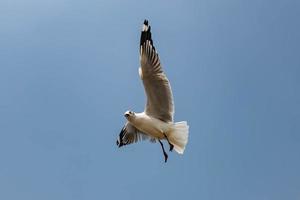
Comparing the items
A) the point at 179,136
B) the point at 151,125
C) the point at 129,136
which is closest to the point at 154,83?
the point at 151,125

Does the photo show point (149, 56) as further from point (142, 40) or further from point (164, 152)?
point (164, 152)

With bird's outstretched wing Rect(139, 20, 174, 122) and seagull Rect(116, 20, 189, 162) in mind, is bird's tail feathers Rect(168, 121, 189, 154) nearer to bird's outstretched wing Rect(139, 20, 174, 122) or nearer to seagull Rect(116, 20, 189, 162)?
seagull Rect(116, 20, 189, 162)

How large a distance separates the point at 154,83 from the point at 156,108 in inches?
24.6

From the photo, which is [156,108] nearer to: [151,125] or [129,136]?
[151,125]

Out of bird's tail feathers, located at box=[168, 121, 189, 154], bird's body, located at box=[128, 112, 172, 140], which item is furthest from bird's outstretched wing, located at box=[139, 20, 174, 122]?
bird's tail feathers, located at box=[168, 121, 189, 154]

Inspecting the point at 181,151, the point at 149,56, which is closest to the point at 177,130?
the point at 181,151

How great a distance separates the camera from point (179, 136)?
17844 millimetres

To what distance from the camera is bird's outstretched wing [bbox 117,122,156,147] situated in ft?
63.4

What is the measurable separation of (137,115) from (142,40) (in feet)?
5.38

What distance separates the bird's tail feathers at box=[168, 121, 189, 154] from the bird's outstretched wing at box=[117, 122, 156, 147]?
135 cm

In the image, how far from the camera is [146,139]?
19328 mm

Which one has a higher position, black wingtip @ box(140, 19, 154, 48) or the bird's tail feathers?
black wingtip @ box(140, 19, 154, 48)

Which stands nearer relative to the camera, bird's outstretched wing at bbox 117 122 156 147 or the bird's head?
the bird's head

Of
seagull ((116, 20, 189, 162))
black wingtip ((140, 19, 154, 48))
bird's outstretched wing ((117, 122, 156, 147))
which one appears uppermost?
black wingtip ((140, 19, 154, 48))
